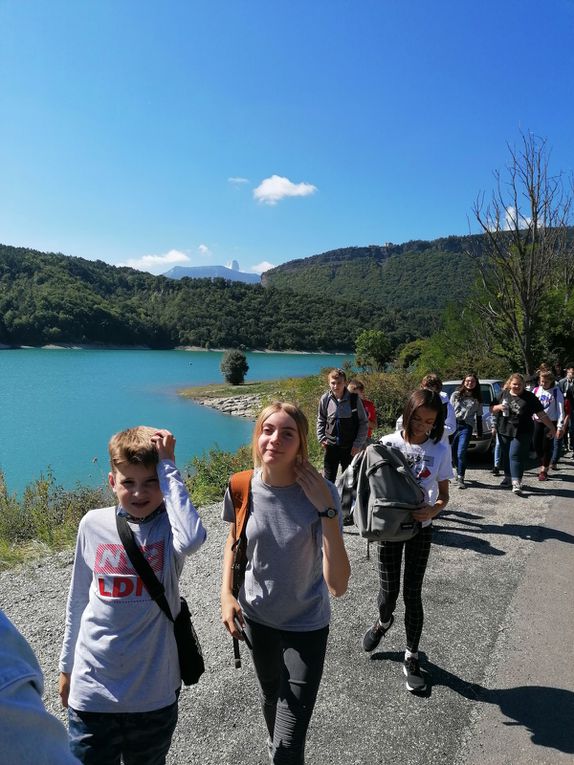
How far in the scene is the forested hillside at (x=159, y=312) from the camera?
347 ft

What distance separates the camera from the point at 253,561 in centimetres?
237

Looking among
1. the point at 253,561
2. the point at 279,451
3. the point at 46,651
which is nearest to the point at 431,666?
the point at 253,561

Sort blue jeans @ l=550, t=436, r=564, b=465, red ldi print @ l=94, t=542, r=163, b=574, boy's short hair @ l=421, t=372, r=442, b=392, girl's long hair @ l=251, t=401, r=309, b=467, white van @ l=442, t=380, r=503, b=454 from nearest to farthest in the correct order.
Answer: red ldi print @ l=94, t=542, r=163, b=574, girl's long hair @ l=251, t=401, r=309, b=467, boy's short hair @ l=421, t=372, r=442, b=392, white van @ l=442, t=380, r=503, b=454, blue jeans @ l=550, t=436, r=564, b=465

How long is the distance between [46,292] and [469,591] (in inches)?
4770

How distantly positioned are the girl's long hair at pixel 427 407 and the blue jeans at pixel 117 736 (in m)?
2.38

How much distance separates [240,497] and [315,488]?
1.32 ft

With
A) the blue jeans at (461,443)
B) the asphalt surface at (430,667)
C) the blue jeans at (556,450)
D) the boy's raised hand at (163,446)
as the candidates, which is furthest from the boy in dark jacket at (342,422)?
the blue jeans at (556,450)

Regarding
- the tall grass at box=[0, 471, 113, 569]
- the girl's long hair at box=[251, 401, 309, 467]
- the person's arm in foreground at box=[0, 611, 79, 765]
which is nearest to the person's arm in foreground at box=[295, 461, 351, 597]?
the girl's long hair at box=[251, 401, 309, 467]

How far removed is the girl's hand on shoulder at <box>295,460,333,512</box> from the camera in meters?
2.25

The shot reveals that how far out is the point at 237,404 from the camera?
137ft

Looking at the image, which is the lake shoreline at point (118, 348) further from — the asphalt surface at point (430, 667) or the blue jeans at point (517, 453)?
the asphalt surface at point (430, 667)

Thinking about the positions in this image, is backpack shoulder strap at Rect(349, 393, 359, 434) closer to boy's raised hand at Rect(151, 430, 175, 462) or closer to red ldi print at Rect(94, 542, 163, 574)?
boy's raised hand at Rect(151, 430, 175, 462)

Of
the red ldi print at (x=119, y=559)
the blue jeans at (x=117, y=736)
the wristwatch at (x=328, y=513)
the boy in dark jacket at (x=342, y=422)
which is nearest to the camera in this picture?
the blue jeans at (x=117, y=736)

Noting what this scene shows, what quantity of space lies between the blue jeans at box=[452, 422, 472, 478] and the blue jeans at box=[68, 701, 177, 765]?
22.5 feet
